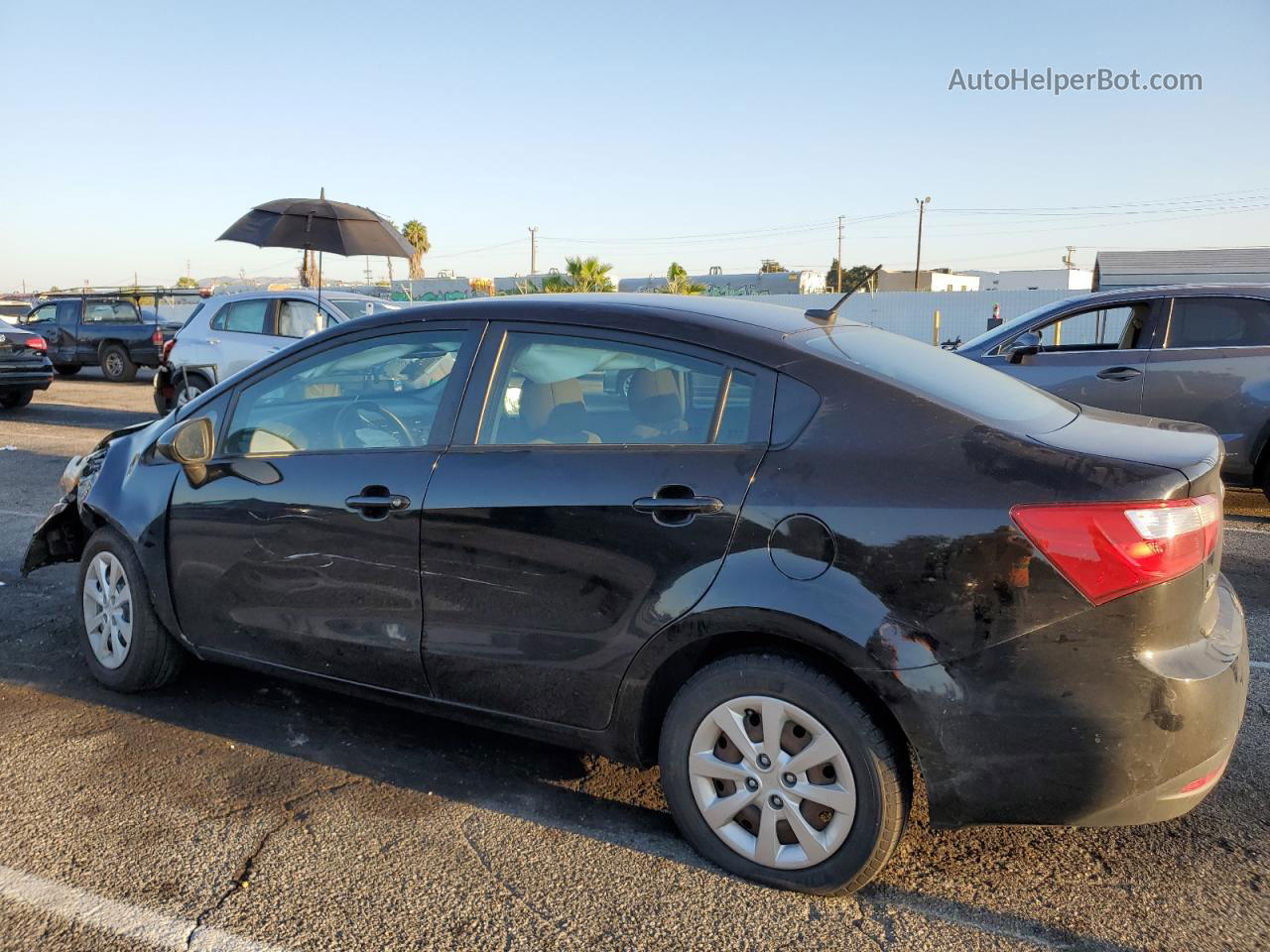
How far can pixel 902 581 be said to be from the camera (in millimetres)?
2623

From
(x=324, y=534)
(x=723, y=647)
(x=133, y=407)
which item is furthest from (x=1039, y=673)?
(x=133, y=407)

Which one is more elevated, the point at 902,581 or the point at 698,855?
the point at 902,581

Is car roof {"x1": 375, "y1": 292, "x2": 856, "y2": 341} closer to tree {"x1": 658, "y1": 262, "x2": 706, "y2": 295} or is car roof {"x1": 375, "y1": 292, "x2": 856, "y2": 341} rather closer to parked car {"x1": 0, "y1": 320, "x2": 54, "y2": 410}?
parked car {"x1": 0, "y1": 320, "x2": 54, "y2": 410}

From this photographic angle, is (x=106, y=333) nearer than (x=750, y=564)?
No

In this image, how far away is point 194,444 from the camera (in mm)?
3877

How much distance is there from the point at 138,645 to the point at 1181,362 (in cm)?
721

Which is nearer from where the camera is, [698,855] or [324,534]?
[698,855]

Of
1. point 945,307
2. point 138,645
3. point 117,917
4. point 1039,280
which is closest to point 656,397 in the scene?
point 117,917

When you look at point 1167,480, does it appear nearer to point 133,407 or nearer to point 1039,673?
point 1039,673

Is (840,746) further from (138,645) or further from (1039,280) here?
(1039,280)

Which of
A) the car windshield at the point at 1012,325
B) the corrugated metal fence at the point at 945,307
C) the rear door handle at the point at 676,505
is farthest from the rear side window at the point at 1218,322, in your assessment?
the corrugated metal fence at the point at 945,307

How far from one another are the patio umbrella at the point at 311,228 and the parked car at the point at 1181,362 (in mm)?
7436

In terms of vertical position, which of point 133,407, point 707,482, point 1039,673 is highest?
point 707,482

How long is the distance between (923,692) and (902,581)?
29 centimetres
